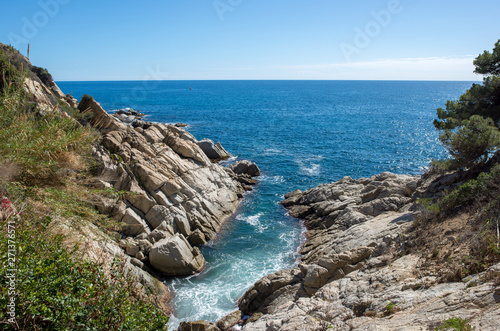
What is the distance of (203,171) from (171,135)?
6262mm

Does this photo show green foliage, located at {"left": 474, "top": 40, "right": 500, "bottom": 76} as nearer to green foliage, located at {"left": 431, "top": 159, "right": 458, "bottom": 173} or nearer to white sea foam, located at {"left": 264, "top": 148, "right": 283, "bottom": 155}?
green foliage, located at {"left": 431, "top": 159, "right": 458, "bottom": 173}

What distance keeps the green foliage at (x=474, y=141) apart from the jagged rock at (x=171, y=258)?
22.5m

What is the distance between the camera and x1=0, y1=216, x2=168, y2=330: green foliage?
6723 millimetres

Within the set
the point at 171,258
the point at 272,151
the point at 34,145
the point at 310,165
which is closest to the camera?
the point at 34,145

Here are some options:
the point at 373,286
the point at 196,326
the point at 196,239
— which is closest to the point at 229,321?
the point at 196,326

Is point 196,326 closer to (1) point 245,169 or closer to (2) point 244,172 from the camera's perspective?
(2) point 244,172

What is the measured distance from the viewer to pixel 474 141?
2198cm

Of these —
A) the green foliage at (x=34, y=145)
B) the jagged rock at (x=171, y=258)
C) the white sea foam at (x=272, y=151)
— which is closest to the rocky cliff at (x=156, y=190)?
the jagged rock at (x=171, y=258)

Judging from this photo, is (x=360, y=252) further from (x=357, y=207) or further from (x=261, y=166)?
(x=261, y=166)

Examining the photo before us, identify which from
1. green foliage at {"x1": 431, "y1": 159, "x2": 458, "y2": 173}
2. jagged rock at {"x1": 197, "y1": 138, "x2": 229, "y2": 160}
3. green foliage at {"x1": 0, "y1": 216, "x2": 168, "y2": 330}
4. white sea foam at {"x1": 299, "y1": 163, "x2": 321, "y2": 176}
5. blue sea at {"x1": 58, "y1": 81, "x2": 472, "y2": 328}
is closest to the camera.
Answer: green foliage at {"x1": 0, "y1": 216, "x2": 168, "y2": 330}

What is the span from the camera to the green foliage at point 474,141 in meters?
21.5

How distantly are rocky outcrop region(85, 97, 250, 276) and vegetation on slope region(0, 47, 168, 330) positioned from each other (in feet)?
41.9

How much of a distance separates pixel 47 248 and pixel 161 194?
2138 centimetres

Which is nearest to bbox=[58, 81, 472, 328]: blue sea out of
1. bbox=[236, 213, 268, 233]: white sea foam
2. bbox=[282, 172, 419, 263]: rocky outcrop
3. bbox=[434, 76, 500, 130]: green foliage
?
bbox=[236, 213, 268, 233]: white sea foam
